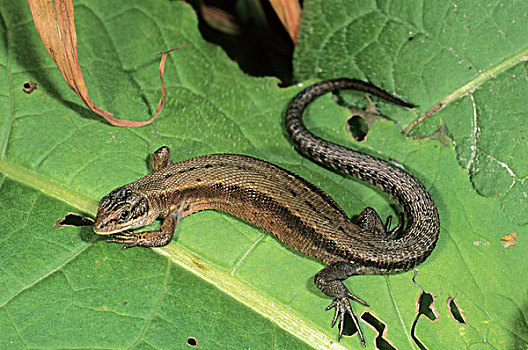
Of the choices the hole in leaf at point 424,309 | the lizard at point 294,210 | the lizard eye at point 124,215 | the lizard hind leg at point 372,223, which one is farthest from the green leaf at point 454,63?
the lizard eye at point 124,215

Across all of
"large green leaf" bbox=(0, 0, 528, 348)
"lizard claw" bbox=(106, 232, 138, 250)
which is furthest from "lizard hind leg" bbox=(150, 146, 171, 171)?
"lizard claw" bbox=(106, 232, 138, 250)

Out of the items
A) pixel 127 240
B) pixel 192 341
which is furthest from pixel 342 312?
pixel 127 240

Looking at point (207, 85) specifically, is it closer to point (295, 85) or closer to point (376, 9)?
point (295, 85)

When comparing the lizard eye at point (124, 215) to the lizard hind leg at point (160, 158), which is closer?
the lizard eye at point (124, 215)

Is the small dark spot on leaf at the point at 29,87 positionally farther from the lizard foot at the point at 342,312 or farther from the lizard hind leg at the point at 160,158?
the lizard foot at the point at 342,312

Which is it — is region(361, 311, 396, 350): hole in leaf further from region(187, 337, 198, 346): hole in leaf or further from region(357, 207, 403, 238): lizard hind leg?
region(187, 337, 198, 346): hole in leaf
